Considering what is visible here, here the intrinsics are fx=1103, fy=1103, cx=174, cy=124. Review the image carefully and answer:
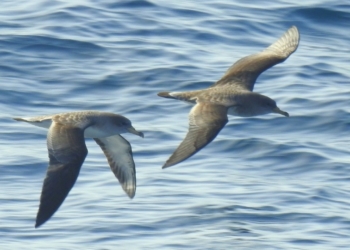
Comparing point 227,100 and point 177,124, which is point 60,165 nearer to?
point 227,100

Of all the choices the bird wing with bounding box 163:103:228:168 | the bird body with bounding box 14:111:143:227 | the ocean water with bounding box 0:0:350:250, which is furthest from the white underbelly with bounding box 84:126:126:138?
the ocean water with bounding box 0:0:350:250

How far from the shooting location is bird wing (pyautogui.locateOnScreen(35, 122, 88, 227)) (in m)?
9.25

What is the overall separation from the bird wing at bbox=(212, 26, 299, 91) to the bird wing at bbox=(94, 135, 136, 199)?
1.33 metres

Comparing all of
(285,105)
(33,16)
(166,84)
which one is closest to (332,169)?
(285,105)

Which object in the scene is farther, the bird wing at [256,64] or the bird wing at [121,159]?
the bird wing at [256,64]

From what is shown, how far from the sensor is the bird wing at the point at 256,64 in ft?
39.8

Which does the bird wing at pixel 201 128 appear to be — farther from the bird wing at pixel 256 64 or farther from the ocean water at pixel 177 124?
the bird wing at pixel 256 64

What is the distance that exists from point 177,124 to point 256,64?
1.82 metres

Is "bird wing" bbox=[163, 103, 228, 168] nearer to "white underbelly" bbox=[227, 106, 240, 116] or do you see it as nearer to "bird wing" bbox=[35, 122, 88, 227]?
"white underbelly" bbox=[227, 106, 240, 116]

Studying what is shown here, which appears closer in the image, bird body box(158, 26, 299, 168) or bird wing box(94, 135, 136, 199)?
bird body box(158, 26, 299, 168)

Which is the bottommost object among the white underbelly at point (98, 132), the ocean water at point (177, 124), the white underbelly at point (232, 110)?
the ocean water at point (177, 124)

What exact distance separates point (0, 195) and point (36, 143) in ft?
4.52

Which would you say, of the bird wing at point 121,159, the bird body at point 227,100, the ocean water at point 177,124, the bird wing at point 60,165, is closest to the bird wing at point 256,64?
the bird body at point 227,100

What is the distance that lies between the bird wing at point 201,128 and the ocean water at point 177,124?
3.87 ft
